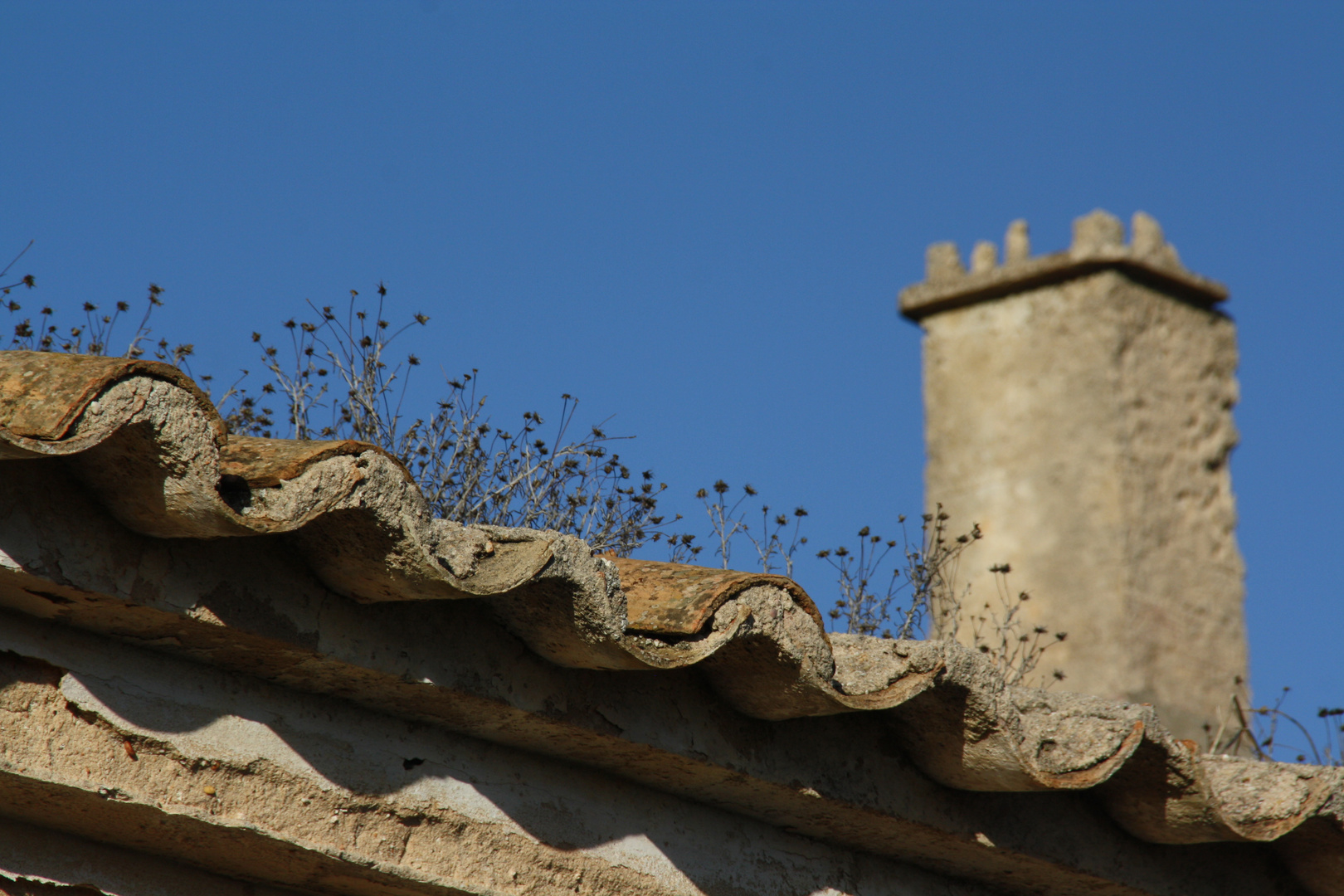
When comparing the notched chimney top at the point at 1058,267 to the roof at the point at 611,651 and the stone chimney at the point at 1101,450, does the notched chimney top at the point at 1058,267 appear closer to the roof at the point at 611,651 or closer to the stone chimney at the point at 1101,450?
the stone chimney at the point at 1101,450

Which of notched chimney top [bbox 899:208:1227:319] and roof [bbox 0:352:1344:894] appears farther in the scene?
notched chimney top [bbox 899:208:1227:319]

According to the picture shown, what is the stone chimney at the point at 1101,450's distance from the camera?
1096cm

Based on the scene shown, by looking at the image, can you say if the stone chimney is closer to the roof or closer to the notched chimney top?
the notched chimney top

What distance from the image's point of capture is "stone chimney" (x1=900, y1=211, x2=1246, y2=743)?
11.0 meters

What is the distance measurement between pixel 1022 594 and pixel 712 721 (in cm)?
237

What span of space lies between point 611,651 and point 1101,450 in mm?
9526

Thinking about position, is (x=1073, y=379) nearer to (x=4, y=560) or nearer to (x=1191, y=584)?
(x=1191, y=584)

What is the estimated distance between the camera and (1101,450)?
37.2 ft

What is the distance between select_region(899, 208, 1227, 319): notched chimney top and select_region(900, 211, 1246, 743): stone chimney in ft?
0.05

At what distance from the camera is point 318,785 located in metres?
2.42

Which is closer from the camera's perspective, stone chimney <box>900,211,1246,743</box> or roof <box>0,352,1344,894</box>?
roof <box>0,352,1344,894</box>

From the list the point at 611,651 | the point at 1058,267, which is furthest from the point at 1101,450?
the point at 611,651

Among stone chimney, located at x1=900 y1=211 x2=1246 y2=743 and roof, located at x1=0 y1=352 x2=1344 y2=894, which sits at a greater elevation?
stone chimney, located at x1=900 y1=211 x2=1246 y2=743

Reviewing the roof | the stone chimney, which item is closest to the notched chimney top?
the stone chimney
